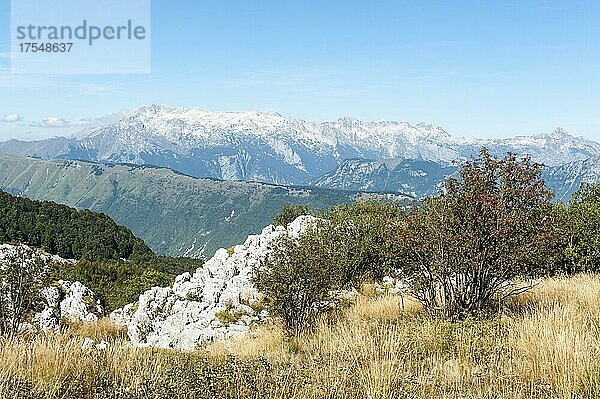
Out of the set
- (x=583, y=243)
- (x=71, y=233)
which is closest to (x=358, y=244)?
(x=583, y=243)

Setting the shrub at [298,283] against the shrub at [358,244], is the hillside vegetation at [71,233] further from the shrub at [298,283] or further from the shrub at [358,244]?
the shrub at [298,283]

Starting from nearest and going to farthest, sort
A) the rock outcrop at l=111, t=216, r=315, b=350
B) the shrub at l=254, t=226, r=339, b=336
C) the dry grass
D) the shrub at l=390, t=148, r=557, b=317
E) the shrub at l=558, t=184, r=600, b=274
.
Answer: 1. the dry grass
2. the shrub at l=390, t=148, r=557, b=317
3. the shrub at l=254, t=226, r=339, b=336
4. the rock outcrop at l=111, t=216, r=315, b=350
5. the shrub at l=558, t=184, r=600, b=274

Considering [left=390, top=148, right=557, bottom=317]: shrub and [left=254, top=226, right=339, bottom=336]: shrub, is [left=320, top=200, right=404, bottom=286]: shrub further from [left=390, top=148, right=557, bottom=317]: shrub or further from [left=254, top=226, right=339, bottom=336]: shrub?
[left=390, top=148, right=557, bottom=317]: shrub

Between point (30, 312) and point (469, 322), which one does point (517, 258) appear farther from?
point (30, 312)

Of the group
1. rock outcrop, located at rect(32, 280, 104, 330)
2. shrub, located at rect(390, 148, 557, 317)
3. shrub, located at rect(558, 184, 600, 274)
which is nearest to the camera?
shrub, located at rect(390, 148, 557, 317)

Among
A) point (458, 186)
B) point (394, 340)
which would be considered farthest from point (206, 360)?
point (458, 186)

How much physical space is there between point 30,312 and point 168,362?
11.5 meters

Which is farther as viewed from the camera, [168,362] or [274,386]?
[168,362]

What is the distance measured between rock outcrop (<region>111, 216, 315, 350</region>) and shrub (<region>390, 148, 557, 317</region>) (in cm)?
606

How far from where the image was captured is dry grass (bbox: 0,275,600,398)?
19.7ft

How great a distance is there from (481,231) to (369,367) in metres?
4.79

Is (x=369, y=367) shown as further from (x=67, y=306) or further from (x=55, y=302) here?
(x=55, y=302)

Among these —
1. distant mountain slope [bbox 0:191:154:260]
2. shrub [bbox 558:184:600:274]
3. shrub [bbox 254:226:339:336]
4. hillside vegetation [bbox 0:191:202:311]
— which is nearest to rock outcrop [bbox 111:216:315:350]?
shrub [bbox 254:226:339:336]

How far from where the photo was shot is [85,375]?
21.4 ft
